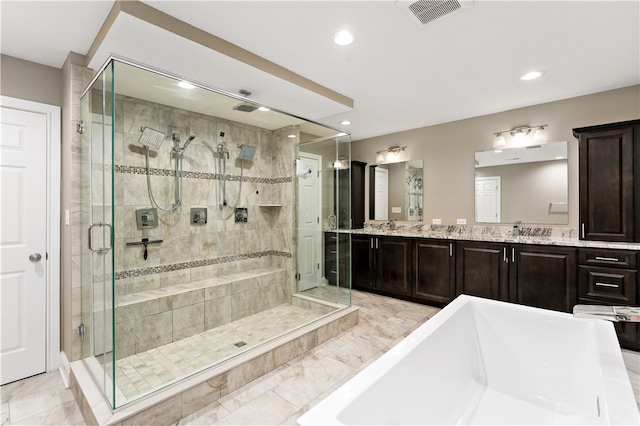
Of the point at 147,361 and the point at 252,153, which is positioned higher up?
the point at 252,153

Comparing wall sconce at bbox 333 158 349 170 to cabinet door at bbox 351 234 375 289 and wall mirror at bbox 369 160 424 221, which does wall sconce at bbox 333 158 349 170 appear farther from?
wall mirror at bbox 369 160 424 221

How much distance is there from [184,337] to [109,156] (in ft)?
6.02

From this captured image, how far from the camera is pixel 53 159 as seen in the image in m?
2.57

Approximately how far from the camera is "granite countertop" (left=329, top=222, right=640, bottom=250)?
2.99m

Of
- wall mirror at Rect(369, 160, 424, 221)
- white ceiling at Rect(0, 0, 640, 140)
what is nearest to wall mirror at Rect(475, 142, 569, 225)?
white ceiling at Rect(0, 0, 640, 140)

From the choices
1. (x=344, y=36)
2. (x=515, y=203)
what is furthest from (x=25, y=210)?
(x=515, y=203)

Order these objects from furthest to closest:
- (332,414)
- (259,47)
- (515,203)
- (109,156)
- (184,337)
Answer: (515,203)
(184,337)
(259,47)
(109,156)
(332,414)

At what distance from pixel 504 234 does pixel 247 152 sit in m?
3.36

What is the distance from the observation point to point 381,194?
5094 mm

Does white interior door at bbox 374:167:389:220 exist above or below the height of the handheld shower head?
below

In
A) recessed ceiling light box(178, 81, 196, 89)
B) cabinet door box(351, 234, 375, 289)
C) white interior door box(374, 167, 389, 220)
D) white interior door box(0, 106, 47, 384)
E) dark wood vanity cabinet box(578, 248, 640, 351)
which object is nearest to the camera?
recessed ceiling light box(178, 81, 196, 89)

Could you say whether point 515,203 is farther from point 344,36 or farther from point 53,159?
point 53,159

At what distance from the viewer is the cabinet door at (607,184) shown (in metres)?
2.89

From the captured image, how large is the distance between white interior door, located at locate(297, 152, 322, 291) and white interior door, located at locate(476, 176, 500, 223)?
2.09 m
